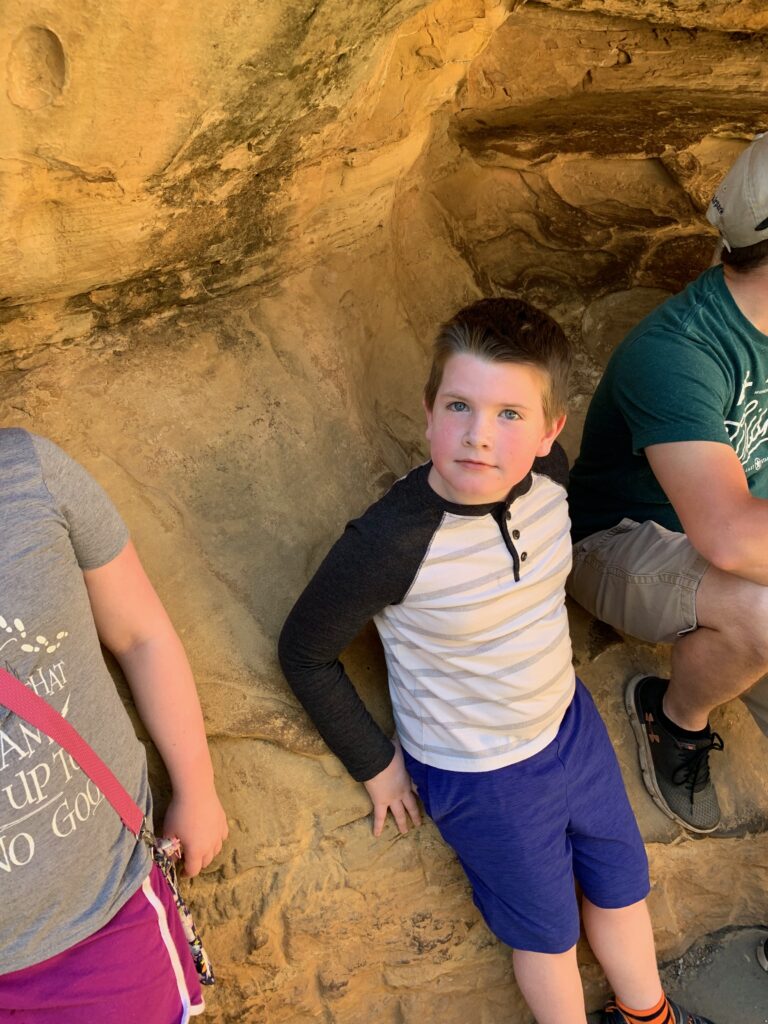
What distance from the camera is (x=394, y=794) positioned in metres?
1.55

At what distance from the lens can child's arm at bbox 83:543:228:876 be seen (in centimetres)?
133

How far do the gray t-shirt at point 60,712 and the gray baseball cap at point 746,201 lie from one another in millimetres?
1122

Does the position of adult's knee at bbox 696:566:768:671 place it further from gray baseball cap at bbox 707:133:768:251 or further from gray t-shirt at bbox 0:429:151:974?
gray t-shirt at bbox 0:429:151:974

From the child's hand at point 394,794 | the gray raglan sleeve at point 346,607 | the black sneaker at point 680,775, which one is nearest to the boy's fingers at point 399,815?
the child's hand at point 394,794

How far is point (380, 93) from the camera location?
1543 mm

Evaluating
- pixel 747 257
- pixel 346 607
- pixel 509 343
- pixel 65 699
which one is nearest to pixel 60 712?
pixel 65 699

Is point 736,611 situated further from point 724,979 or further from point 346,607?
point 724,979

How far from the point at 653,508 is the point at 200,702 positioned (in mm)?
910

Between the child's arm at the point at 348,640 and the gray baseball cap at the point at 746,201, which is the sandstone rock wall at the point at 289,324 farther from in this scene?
the gray baseball cap at the point at 746,201

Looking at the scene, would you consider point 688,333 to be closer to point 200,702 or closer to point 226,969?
point 200,702

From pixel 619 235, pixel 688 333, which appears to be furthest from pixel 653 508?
pixel 619 235

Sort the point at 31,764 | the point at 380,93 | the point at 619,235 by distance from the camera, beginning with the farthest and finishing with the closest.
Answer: the point at 619,235 < the point at 380,93 < the point at 31,764

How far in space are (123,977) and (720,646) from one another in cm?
105

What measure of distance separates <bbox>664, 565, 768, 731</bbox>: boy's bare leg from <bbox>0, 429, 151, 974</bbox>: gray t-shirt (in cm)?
97
